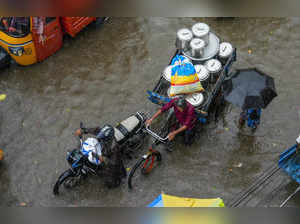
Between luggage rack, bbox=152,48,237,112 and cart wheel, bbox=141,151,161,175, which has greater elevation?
luggage rack, bbox=152,48,237,112

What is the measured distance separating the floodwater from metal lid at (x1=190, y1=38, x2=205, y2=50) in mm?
1695

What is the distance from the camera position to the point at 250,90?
20.6 ft

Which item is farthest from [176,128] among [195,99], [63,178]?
[63,178]

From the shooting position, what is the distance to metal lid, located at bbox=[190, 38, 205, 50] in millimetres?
7031

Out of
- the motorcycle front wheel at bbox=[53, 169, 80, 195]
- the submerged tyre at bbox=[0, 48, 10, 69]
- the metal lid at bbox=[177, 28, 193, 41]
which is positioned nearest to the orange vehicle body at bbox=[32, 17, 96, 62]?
the submerged tyre at bbox=[0, 48, 10, 69]

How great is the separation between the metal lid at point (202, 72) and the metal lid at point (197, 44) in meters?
0.43

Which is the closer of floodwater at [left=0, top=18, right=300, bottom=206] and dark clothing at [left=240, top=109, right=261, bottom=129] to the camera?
floodwater at [left=0, top=18, right=300, bottom=206]

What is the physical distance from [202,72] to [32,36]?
4.34 m

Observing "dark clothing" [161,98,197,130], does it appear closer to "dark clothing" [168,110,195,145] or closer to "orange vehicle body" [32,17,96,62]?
"dark clothing" [168,110,195,145]

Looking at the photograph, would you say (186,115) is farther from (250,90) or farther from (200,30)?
(200,30)

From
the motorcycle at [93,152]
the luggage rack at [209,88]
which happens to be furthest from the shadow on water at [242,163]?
the motorcycle at [93,152]

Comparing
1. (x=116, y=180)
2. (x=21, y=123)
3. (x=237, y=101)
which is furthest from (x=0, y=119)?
(x=237, y=101)

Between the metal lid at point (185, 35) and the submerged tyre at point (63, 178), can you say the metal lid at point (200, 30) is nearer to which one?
the metal lid at point (185, 35)

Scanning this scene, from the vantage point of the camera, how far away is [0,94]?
28.2 ft
